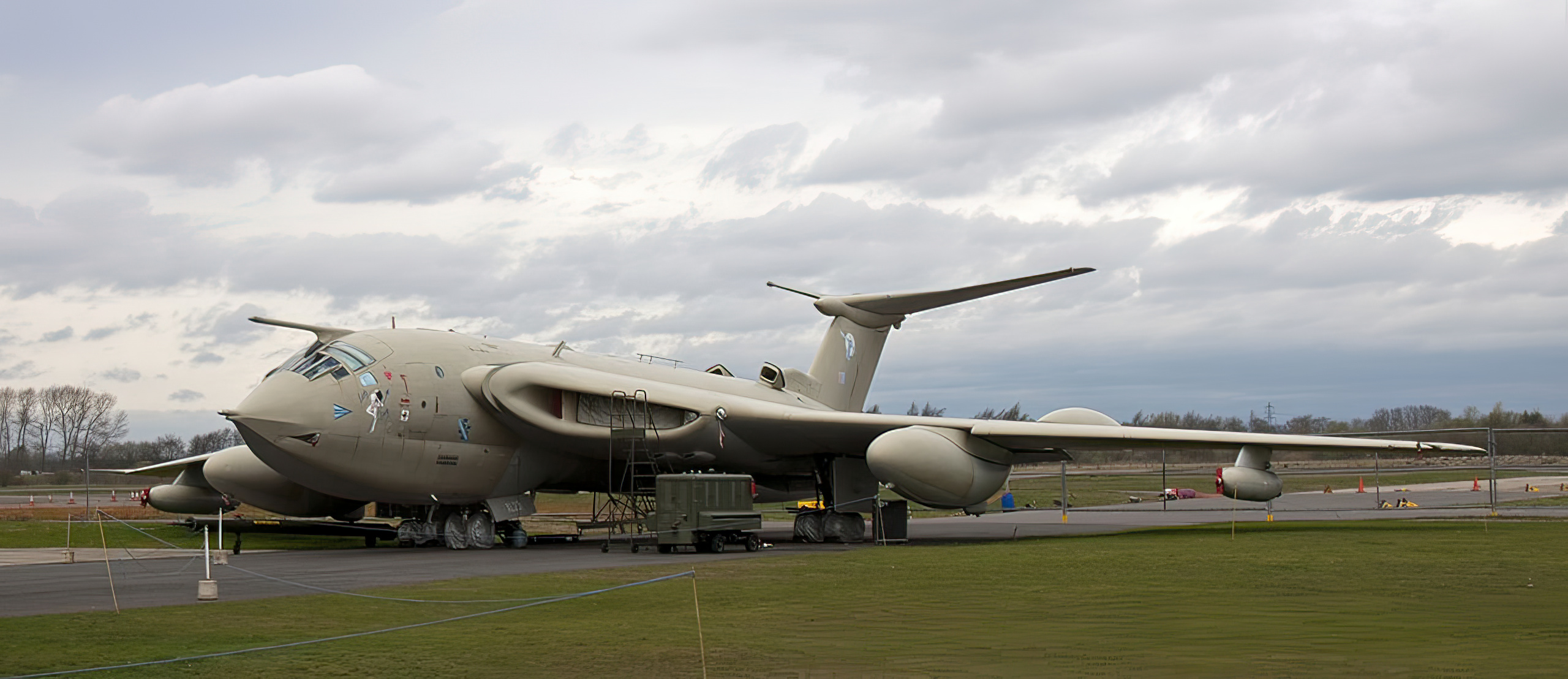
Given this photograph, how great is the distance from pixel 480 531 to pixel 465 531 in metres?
0.31

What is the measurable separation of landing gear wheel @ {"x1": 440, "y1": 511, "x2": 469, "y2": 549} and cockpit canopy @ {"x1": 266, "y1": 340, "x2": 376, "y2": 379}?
3.83 m

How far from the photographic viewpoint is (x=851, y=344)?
30906mm

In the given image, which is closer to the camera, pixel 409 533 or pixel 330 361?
pixel 330 361

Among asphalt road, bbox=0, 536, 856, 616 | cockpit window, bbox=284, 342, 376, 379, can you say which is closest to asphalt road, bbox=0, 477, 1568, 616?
asphalt road, bbox=0, 536, 856, 616

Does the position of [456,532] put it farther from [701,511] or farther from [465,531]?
[701,511]

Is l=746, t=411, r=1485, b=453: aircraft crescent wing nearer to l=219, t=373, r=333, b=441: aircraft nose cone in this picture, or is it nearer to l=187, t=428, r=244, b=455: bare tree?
l=219, t=373, r=333, b=441: aircraft nose cone

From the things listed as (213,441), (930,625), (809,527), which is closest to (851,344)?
(809,527)

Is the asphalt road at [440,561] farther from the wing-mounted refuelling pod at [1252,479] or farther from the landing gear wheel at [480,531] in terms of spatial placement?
the wing-mounted refuelling pod at [1252,479]

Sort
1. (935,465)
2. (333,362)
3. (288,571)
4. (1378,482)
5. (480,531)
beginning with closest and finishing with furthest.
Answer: (288,571) < (333,362) < (935,465) < (480,531) < (1378,482)

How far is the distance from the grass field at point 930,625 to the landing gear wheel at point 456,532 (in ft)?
25.8

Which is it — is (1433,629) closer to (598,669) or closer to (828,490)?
(598,669)

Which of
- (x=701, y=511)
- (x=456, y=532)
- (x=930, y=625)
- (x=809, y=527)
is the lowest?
(x=809, y=527)

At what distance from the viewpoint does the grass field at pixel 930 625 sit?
26.4 feet

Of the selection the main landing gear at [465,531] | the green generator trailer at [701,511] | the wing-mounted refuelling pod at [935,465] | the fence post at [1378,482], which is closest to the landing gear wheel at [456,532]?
the main landing gear at [465,531]
